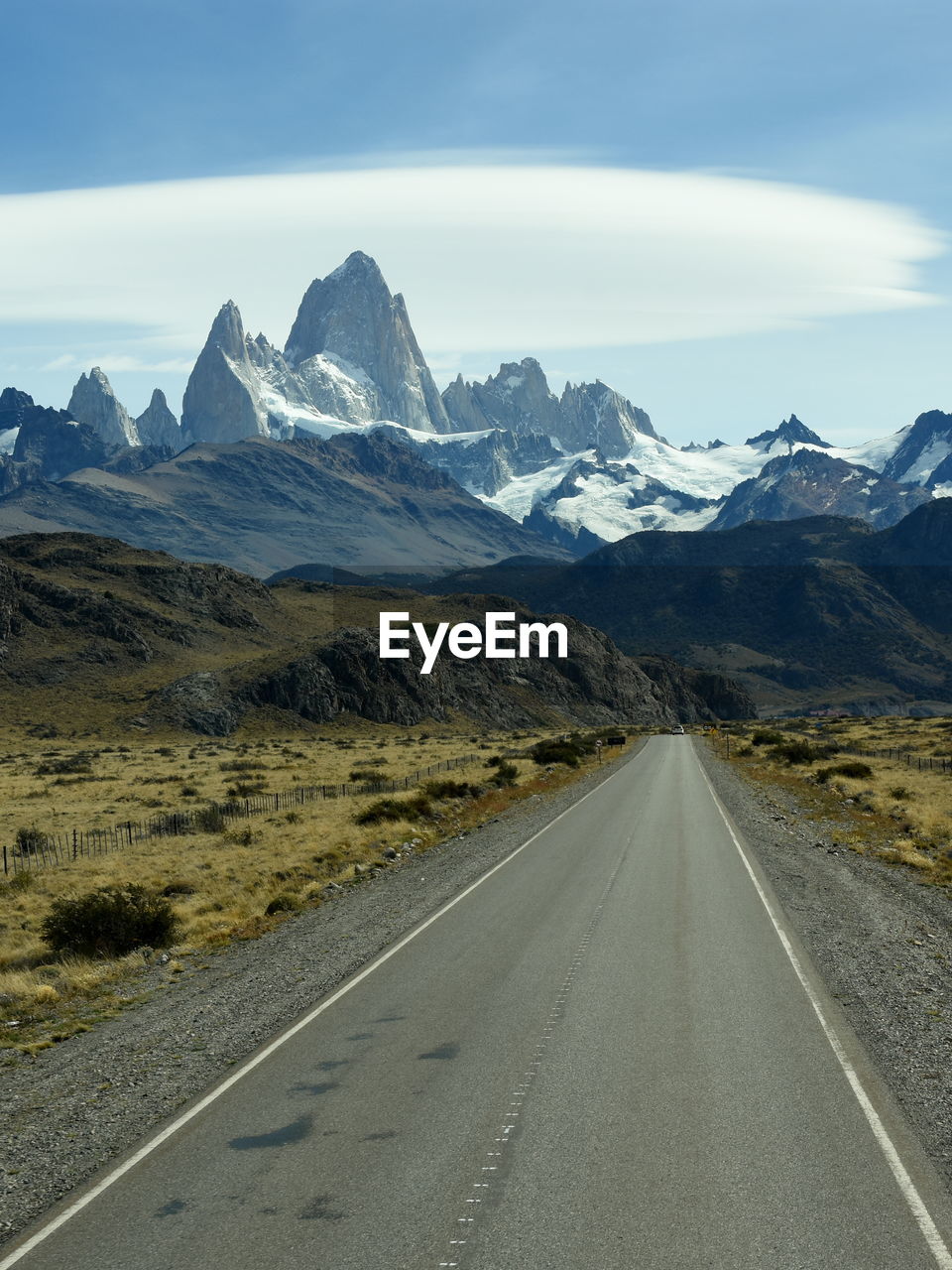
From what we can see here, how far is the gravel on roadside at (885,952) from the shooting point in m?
11.1

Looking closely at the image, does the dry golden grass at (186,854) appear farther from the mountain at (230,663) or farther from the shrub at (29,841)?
the mountain at (230,663)

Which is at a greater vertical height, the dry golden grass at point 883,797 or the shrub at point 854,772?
the shrub at point 854,772

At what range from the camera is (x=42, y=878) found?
2811cm

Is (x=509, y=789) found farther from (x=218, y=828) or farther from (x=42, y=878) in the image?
(x=42, y=878)

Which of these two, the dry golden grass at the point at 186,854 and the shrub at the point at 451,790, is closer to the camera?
the dry golden grass at the point at 186,854

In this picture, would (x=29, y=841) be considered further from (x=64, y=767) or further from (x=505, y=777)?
(x=64, y=767)

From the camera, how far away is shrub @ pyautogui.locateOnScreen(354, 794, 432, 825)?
121ft

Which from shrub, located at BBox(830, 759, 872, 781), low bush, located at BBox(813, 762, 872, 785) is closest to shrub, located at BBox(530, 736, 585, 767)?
low bush, located at BBox(813, 762, 872, 785)

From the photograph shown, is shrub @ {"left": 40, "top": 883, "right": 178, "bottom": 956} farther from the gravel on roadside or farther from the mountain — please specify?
the mountain

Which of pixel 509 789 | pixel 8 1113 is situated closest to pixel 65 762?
pixel 509 789

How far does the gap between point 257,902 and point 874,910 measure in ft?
39.1

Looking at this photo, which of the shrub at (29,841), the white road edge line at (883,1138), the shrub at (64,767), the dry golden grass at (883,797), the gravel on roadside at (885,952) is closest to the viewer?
the white road edge line at (883,1138)

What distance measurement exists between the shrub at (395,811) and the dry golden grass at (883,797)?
532 inches

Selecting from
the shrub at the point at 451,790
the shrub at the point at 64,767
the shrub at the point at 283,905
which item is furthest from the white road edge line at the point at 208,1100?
the shrub at the point at 64,767
